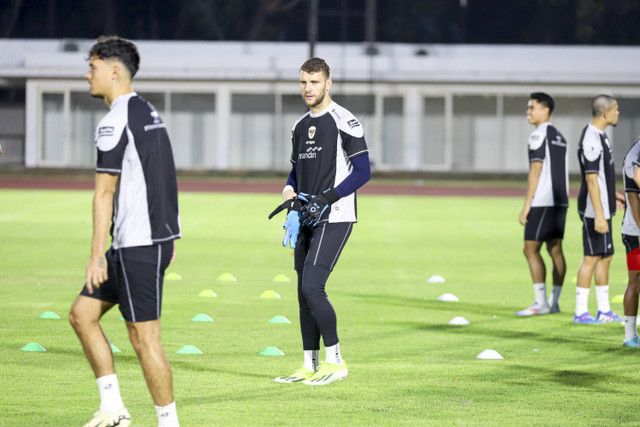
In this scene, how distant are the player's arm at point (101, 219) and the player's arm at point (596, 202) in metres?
5.48

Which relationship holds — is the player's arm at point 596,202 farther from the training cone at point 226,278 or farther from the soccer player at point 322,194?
the training cone at point 226,278

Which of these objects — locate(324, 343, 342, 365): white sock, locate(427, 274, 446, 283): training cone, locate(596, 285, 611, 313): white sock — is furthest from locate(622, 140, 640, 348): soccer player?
locate(427, 274, 446, 283): training cone

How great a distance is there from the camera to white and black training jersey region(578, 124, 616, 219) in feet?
31.9

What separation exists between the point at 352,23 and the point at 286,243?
57240mm

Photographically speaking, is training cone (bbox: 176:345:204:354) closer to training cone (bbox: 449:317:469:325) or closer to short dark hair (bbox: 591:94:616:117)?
training cone (bbox: 449:317:469:325)

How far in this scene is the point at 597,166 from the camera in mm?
9734

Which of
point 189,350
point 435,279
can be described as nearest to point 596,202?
point 435,279

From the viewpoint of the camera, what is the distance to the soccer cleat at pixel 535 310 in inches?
412

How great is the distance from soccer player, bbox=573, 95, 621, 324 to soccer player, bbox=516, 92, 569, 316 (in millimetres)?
412

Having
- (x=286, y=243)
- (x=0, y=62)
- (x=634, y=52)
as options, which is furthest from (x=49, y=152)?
(x=286, y=243)

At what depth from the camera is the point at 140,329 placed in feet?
17.9

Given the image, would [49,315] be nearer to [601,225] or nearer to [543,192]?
[543,192]

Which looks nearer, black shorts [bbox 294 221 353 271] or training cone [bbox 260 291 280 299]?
black shorts [bbox 294 221 353 271]

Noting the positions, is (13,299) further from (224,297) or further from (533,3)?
(533,3)
